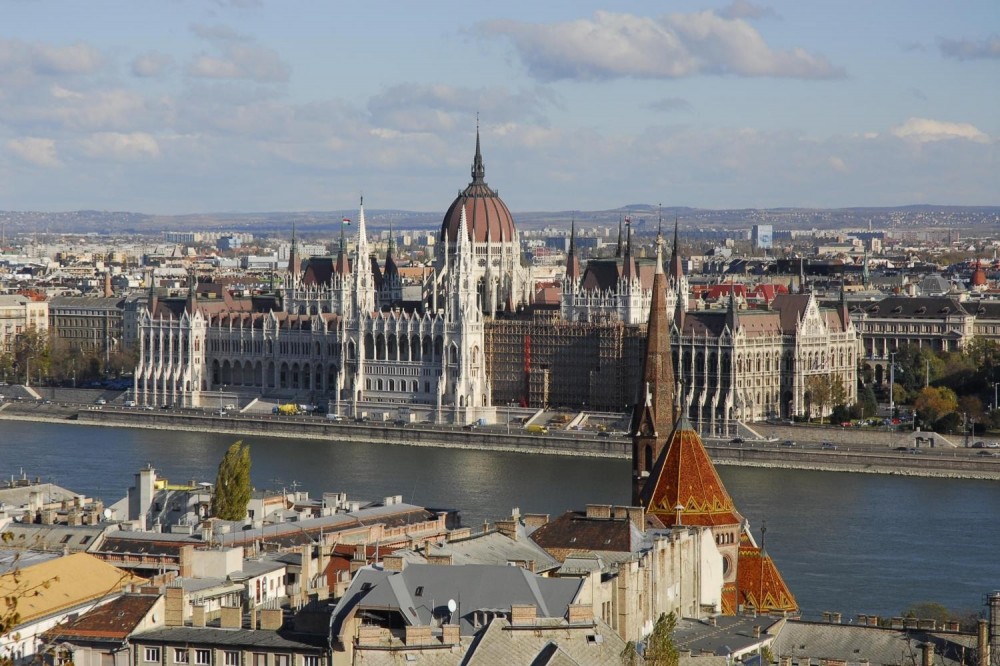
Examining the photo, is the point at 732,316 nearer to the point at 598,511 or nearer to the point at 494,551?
the point at 598,511

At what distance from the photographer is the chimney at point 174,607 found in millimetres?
21484

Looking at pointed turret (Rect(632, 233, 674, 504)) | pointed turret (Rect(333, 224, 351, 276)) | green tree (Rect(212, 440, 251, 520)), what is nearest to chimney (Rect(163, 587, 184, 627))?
pointed turret (Rect(632, 233, 674, 504))

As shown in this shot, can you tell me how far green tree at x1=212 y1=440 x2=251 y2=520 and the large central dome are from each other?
135 ft

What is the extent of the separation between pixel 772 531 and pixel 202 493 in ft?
37.6

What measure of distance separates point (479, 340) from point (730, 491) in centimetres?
2200

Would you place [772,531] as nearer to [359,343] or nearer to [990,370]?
[990,370]

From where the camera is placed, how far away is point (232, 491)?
34.2m

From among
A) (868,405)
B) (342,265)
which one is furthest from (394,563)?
(342,265)

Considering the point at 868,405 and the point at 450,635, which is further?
the point at 868,405

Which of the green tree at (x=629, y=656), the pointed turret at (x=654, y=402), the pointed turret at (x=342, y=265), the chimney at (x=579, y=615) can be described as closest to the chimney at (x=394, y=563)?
the chimney at (x=579, y=615)

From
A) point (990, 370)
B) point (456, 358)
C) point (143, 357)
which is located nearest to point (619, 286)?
point (456, 358)

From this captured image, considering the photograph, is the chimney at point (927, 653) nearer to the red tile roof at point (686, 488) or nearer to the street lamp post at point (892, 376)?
the red tile roof at point (686, 488)

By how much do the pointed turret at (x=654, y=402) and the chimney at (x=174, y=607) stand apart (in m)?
10.8

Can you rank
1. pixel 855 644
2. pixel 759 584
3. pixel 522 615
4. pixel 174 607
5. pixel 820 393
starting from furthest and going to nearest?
pixel 820 393
pixel 759 584
pixel 855 644
pixel 174 607
pixel 522 615
